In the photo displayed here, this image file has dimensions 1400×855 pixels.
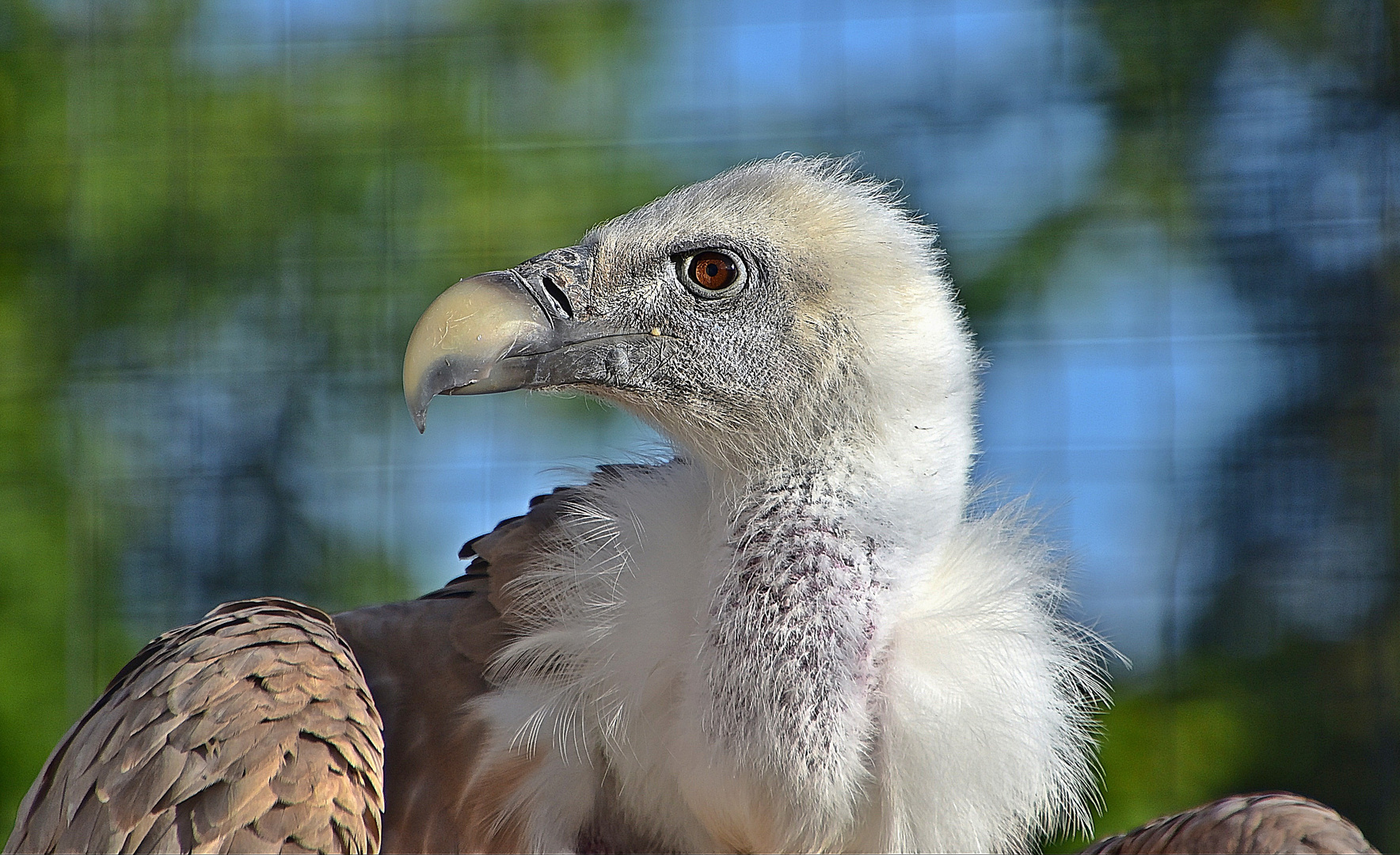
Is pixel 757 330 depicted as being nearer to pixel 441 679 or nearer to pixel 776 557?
pixel 776 557

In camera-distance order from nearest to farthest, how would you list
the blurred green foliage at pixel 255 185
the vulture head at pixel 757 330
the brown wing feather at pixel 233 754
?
the brown wing feather at pixel 233 754
the vulture head at pixel 757 330
the blurred green foliage at pixel 255 185

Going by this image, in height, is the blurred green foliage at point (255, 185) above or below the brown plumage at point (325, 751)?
above

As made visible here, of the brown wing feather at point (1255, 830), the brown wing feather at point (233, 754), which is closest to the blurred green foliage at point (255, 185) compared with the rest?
the brown wing feather at point (233, 754)

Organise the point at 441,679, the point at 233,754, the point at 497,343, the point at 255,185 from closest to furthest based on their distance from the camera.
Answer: the point at 233,754, the point at 497,343, the point at 441,679, the point at 255,185

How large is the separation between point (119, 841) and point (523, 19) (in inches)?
144

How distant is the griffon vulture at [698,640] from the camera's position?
147cm

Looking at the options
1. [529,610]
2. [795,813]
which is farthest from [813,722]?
[529,610]

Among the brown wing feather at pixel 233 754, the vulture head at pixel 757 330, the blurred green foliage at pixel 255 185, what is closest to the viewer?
the brown wing feather at pixel 233 754

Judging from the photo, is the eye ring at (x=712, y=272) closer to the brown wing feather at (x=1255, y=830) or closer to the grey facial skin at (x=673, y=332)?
the grey facial skin at (x=673, y=332)

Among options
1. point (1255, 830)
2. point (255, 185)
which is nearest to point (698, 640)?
point (1255, 830)

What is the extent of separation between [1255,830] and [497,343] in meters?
1.13

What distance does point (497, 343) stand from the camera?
1554 mm

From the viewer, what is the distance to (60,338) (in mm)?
4043

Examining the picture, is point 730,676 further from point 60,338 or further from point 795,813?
point 60,338
